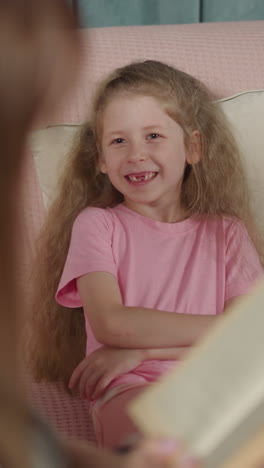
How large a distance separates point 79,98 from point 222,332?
93cm

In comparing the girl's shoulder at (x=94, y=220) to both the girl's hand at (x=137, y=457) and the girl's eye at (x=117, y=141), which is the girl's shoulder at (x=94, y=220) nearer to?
the girl's eye at (x=117, y=141)

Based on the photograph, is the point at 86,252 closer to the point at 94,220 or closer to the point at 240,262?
the point at 94,220

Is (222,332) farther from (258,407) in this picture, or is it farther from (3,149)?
(3,149)

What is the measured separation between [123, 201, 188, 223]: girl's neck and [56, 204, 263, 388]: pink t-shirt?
0.04ft

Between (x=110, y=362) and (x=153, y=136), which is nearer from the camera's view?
(x=110, y=362)

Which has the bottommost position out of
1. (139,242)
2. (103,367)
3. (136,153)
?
(103,367)

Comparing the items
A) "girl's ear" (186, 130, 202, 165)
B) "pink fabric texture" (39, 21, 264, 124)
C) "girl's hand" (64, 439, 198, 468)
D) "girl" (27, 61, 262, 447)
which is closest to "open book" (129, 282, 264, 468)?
"girl's hand" (64, 439, 198, 468)

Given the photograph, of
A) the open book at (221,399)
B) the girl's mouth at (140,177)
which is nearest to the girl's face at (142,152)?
the girl's mouth at (140,177)

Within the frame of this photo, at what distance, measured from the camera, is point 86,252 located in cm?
103

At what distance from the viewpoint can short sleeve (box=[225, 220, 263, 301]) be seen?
1.07 metres

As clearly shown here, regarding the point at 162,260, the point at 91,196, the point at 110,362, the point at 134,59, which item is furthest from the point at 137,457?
the point at 134,59

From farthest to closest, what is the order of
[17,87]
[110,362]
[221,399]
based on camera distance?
1. [110,362]
2. [221,399]
3. [17,87]

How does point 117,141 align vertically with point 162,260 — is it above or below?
above

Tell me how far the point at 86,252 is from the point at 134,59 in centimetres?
46
